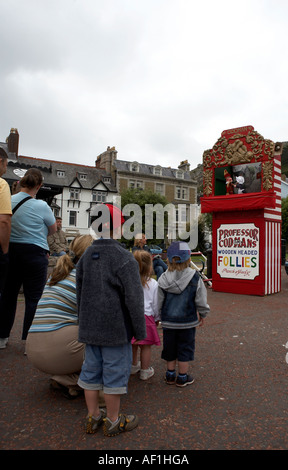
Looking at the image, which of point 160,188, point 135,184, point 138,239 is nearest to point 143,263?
point 138,239

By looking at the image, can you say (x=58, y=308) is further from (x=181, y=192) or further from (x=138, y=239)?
A: (x=181, y=192)

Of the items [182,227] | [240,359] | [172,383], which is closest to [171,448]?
[172,383]

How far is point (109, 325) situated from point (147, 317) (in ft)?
4.31

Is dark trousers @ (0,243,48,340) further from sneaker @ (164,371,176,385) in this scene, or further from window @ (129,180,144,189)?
window @ (129,180,144,189)

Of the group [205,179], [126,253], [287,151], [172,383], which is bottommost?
[172,383]

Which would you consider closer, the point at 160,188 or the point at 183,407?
the point at 183,407

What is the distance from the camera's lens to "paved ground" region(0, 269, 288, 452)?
2359mm

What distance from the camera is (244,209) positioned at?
898 cm

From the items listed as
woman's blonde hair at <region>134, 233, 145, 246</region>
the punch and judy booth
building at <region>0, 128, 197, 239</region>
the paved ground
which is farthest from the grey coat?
building at <region>0, 128, 197, 239</region>

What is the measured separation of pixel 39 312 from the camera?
10.00ft

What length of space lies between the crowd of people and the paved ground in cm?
15

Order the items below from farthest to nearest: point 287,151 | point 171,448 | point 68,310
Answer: point 287,151, point 68,310, point 171,448
